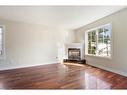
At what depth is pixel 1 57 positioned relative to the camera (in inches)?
193

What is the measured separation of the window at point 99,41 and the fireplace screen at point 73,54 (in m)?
0.64

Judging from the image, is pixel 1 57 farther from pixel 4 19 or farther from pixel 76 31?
pixel 76 31

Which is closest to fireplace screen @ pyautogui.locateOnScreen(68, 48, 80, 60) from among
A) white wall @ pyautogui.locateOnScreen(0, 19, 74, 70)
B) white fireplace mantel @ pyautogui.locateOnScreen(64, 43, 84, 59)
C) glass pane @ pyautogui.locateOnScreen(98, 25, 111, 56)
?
white fireplace mantel @ pyautogui.locateOnScreen(64, 43, 84, 59)

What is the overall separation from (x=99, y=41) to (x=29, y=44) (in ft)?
11.1

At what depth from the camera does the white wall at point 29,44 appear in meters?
5.07

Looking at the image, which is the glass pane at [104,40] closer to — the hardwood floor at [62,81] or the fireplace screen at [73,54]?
the hardwood floor at [62,81]

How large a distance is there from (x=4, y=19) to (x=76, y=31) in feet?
13.6

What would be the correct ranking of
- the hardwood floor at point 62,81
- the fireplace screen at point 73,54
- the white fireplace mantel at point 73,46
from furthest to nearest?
the fireplace screen at point 73,54 < the white fireplace mantel at point 73,46 < the hardwood floor at point 62,81

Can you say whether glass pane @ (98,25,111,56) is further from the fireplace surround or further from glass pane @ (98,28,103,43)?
the fireplace surround

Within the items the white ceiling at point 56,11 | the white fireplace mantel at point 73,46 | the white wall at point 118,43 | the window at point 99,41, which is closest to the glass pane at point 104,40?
the window at point 99,41

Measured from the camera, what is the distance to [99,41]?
5.33 metres

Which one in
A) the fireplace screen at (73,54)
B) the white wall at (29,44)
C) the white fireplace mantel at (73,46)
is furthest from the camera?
the fireplace screen at (73,54)

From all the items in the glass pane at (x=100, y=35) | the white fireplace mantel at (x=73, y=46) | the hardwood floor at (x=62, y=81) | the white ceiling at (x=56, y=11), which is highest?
the white ceiling at (x=56, y=11)

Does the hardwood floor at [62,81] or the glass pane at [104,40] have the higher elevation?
the glass pane at [104,40]
